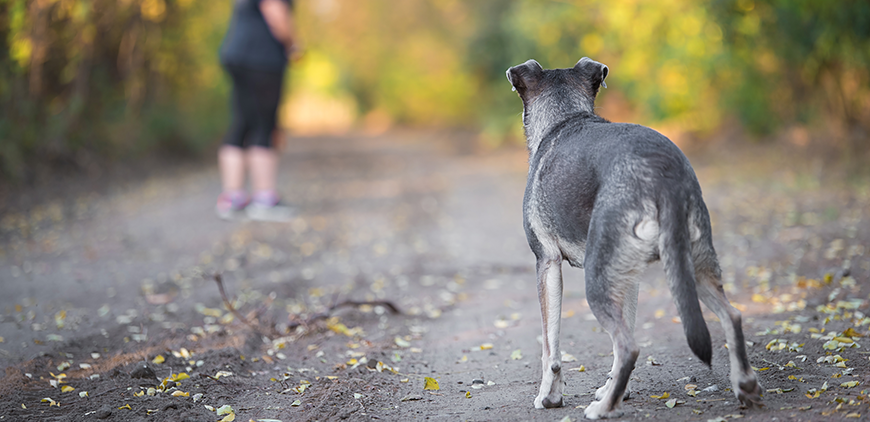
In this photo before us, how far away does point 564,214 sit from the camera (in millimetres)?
3098

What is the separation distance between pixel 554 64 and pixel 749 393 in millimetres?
13930

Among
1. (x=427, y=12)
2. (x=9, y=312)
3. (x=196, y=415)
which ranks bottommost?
(x=9, y=312)

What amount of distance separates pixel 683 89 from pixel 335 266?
8.08 metres

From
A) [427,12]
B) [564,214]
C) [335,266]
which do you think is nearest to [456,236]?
[335,266]

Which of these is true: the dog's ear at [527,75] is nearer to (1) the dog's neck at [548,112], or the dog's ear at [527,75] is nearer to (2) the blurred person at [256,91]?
(1) the dog's neck at [548,112]

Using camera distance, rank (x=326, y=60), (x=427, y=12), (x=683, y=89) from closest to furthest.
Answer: (x=683, y=89) < (x=427, y=12) < (x=326, y=60)

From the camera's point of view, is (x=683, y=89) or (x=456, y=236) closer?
(x=456, y=236)

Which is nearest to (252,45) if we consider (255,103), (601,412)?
(255,103)

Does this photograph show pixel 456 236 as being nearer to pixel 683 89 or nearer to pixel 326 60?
pixel 683 89

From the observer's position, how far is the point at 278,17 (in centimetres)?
831

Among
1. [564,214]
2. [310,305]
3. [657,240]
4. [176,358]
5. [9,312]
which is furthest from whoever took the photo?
[310,305]

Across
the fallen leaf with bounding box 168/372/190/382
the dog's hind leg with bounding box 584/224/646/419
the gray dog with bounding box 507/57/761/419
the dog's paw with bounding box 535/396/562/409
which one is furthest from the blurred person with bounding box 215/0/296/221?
the dog's hind leg with bounding box 584/224/646/419

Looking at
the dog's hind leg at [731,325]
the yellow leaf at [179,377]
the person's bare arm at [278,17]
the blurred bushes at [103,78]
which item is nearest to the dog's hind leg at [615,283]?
the dog's hind leg at [731,325]

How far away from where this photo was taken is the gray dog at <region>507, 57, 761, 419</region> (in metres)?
2.75
